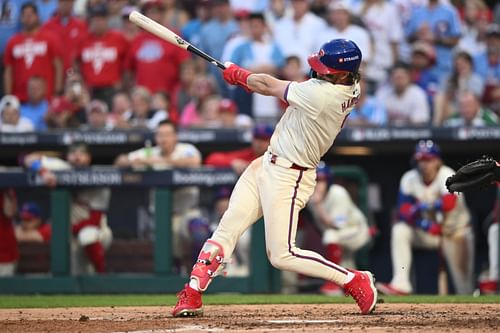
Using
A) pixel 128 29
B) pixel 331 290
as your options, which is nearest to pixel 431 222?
pixel 331 290

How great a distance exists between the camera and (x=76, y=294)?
10906mm

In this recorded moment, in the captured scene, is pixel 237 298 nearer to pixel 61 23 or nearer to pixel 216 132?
pixel 216 132

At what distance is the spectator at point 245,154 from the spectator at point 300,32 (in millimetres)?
1967

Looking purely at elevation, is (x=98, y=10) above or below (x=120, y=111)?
above

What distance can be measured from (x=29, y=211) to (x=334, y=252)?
3.12 meters

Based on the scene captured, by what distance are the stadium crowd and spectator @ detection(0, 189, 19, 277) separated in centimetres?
95

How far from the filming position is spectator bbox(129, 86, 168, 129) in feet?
41.2

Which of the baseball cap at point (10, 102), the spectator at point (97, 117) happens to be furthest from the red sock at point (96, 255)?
the baseball cap at point (10, 102)

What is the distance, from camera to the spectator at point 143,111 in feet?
41.2

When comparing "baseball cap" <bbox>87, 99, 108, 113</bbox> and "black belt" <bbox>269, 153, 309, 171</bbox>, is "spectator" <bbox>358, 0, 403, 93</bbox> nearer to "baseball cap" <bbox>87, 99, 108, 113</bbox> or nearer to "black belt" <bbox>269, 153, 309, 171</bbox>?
"baseball cap" <bbox>87, 99, 108, 113</bbox>

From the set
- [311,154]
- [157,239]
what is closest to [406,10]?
[157,239]

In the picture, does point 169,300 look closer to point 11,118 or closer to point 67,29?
point 11,118

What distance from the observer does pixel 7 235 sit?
37.5ft

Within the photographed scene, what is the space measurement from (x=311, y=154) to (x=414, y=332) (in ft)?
4.90
